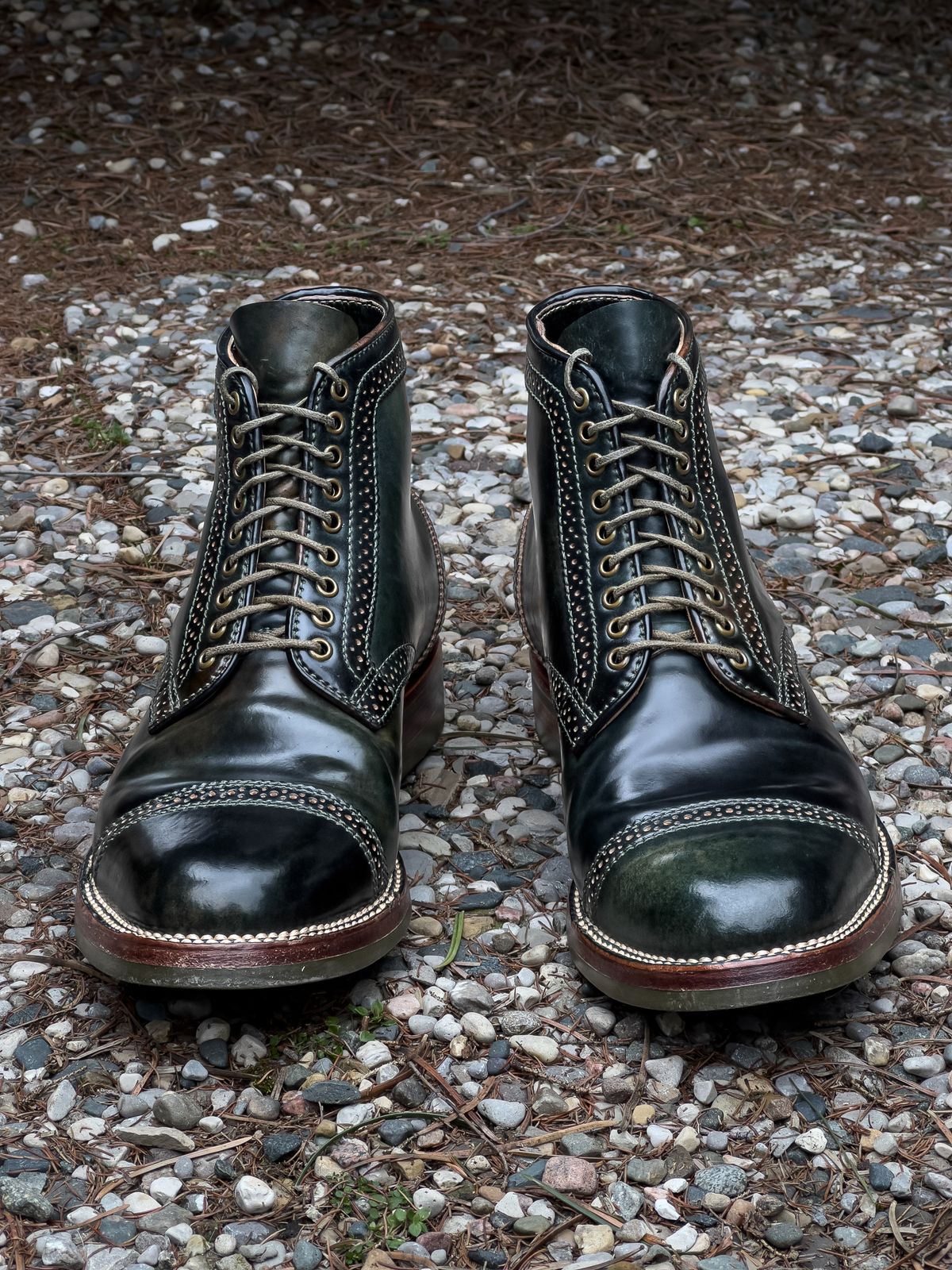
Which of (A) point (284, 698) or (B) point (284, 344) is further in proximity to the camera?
(B) point (284, 344)

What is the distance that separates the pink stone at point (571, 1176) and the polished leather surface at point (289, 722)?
434mm

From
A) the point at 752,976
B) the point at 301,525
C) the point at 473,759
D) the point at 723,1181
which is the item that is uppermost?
the point at 301,525

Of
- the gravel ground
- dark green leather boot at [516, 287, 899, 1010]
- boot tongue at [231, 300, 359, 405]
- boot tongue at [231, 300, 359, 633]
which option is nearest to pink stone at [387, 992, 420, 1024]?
the gravel ground

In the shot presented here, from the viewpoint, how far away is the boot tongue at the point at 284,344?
2.09m

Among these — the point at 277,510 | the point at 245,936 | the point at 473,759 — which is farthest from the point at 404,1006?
the point at 277,510

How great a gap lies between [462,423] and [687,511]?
1.96m

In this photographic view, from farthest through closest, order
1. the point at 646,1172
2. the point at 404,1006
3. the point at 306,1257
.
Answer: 1. the point at 404,1006
2. the point at 646,1172
3. the point at 306,1257

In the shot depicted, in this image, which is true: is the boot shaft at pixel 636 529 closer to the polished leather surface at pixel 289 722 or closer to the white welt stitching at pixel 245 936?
the polished leather surface at pixel 289 722

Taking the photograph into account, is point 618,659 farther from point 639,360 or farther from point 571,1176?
point 571,1176

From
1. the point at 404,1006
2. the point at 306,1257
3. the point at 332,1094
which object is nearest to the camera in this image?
the point at 306,1257

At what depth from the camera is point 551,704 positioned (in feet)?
7.73

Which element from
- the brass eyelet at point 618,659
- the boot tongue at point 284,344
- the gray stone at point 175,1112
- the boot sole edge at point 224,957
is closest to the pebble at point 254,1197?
the gray stone at point 175,1112

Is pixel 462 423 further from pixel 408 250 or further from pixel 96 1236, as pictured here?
pixel 96 1236

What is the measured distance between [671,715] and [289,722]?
0.56m
